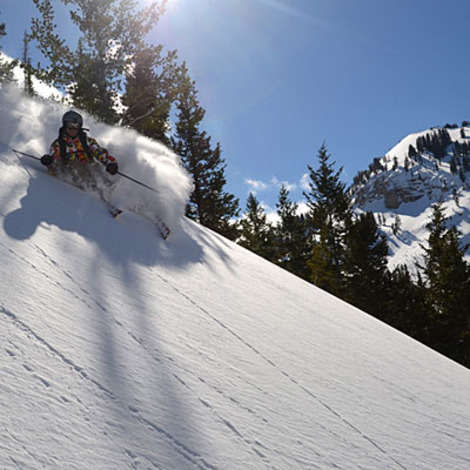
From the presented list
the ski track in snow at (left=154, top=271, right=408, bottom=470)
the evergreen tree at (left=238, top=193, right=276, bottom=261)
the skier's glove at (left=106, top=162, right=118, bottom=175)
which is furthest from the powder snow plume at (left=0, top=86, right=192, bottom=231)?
the evergreen tree at (left=238, top=193, right=276, bottom=261)

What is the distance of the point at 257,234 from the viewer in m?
30.5

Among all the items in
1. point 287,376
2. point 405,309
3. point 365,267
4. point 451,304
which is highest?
point 451,304

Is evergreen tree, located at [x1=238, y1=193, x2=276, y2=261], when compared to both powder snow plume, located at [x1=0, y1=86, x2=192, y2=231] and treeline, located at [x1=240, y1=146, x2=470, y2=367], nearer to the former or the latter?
treeline, located at [x1=240, y1=146, x2=470, y2=367]

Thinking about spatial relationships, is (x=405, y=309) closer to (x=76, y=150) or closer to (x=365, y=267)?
(x=365, y=267)

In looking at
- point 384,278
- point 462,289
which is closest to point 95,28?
point 384,278

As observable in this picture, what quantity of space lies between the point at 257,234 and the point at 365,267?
11397 mm

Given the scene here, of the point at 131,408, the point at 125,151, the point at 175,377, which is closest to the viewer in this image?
the point at 131,408

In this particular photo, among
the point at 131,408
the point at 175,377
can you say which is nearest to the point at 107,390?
the point at 131,408

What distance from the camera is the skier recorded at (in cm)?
516

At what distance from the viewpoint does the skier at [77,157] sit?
5.16 meters

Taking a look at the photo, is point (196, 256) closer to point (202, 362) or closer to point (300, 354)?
point (300, 354)

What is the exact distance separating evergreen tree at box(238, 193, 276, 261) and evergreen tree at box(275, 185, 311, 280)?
30.2 inches

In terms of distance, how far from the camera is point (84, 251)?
306 cm

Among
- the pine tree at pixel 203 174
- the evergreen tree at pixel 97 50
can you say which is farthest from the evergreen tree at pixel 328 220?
the evergreen tree at pixel 97 50
